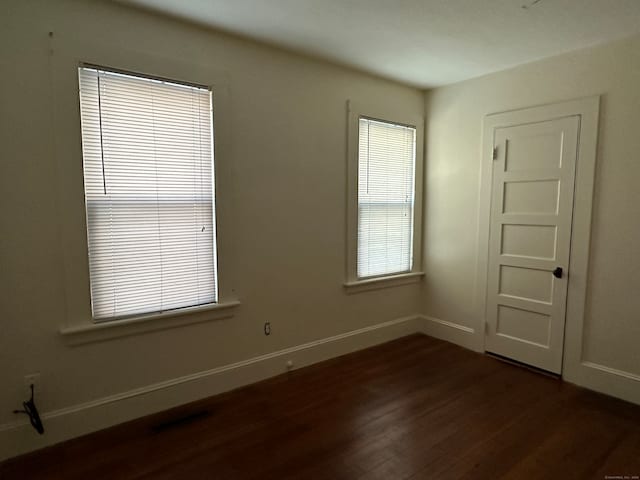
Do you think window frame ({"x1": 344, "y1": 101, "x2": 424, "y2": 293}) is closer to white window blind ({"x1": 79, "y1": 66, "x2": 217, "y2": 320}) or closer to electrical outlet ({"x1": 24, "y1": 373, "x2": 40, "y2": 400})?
white window blind ({"x1": 79, "y1": 66, "x2": 217, "y2": 320})

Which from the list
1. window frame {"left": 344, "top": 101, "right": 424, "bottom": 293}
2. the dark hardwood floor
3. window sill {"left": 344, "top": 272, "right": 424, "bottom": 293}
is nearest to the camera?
the dark hardwood floor

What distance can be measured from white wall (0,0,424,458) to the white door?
0.99m

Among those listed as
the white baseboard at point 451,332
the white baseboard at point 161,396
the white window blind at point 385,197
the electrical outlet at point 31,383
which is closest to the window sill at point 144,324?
the electrical outlet at point 31,383

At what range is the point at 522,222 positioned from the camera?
10.6 feet

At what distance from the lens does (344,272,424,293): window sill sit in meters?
3.52

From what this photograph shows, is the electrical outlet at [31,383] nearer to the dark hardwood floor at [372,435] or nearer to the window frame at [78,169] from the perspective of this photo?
the window frame at [78,169]

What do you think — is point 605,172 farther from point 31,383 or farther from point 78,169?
point 31,383

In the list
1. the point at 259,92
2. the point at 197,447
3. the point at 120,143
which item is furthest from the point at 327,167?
the point at 197,447

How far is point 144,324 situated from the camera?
8.02 ft

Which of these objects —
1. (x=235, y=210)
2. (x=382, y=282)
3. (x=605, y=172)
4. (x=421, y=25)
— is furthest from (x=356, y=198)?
(x=605, y=172)

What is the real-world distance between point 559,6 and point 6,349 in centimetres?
376

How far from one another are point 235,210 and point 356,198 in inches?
47.9

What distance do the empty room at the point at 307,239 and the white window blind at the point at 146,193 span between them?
0.01m

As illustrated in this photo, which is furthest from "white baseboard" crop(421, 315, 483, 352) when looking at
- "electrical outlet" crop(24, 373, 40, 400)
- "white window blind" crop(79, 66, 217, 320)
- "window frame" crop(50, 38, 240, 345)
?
"electrical outlet" crop(24, 373, 40, 400)
